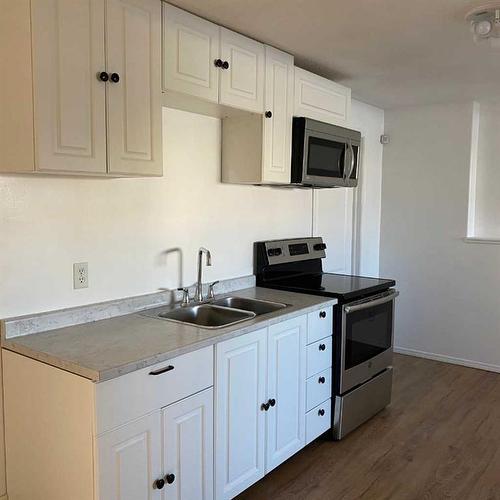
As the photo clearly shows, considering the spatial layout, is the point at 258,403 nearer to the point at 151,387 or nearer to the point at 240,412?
the point at 240,412

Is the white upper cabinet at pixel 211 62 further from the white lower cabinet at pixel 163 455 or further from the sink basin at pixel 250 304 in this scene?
the white lower cabinet at pixel 163 455

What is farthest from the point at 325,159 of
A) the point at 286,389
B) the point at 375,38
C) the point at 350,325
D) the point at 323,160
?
the point at 286,389

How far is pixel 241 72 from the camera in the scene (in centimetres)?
262

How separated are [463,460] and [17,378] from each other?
233cm

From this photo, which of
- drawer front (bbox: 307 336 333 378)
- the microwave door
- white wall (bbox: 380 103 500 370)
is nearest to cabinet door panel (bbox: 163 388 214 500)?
drawer front (bbox: 307 336 333 378)

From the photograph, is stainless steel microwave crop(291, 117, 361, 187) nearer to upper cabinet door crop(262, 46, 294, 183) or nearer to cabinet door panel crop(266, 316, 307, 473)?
upper cabinet door crop(262, 46, 294, 183)

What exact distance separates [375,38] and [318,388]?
6.26 ft

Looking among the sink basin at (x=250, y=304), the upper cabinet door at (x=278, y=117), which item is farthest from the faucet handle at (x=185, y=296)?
the upper cabinet door at (x=278, y=117)

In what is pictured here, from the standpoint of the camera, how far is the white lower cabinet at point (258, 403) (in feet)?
7.12

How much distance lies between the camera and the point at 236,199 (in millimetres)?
3127

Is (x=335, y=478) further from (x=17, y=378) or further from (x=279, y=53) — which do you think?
(x=279, y=53)

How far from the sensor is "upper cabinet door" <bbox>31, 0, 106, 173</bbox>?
179 cm

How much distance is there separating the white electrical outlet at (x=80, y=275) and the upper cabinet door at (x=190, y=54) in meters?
0.88

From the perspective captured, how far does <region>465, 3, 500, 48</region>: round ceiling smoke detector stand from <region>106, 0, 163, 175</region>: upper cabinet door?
4.61 ft
